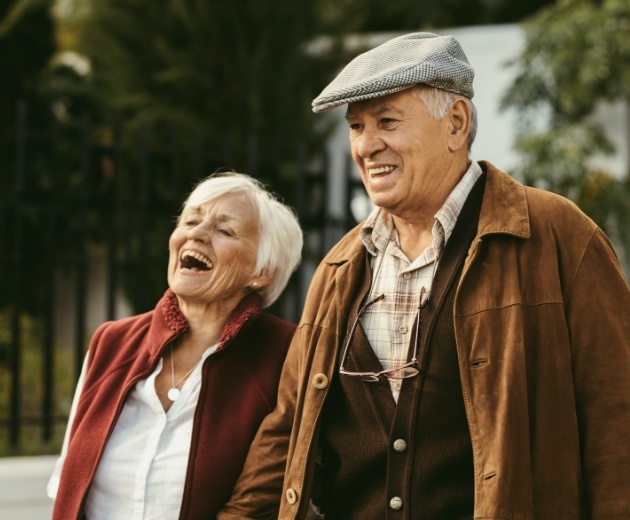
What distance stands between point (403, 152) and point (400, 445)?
71 cm

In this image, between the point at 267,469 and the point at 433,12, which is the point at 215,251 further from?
the point at 433,12

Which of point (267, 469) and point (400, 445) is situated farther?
point (267, 469)

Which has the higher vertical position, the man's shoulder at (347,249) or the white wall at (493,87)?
the white wall at (493,87)

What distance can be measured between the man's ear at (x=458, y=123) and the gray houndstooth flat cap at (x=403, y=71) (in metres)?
0.03

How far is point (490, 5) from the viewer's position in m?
15.3

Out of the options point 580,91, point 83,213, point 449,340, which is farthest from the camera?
point 580,91

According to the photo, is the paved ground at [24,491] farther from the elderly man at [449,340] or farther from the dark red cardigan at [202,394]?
the elderly man at [449,340]

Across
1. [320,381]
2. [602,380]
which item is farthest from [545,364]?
[320,381]

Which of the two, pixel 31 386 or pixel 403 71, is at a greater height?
pixel 403 71

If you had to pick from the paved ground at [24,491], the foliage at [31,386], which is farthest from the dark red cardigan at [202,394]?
the foliage at [31,386]

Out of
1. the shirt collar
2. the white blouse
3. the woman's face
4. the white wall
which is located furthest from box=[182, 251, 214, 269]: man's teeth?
the white wall

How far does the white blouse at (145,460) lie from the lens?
279cm

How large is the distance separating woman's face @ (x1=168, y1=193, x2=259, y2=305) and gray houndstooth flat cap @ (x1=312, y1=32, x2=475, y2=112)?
0.62 metres

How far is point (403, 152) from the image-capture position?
2.49 meters
